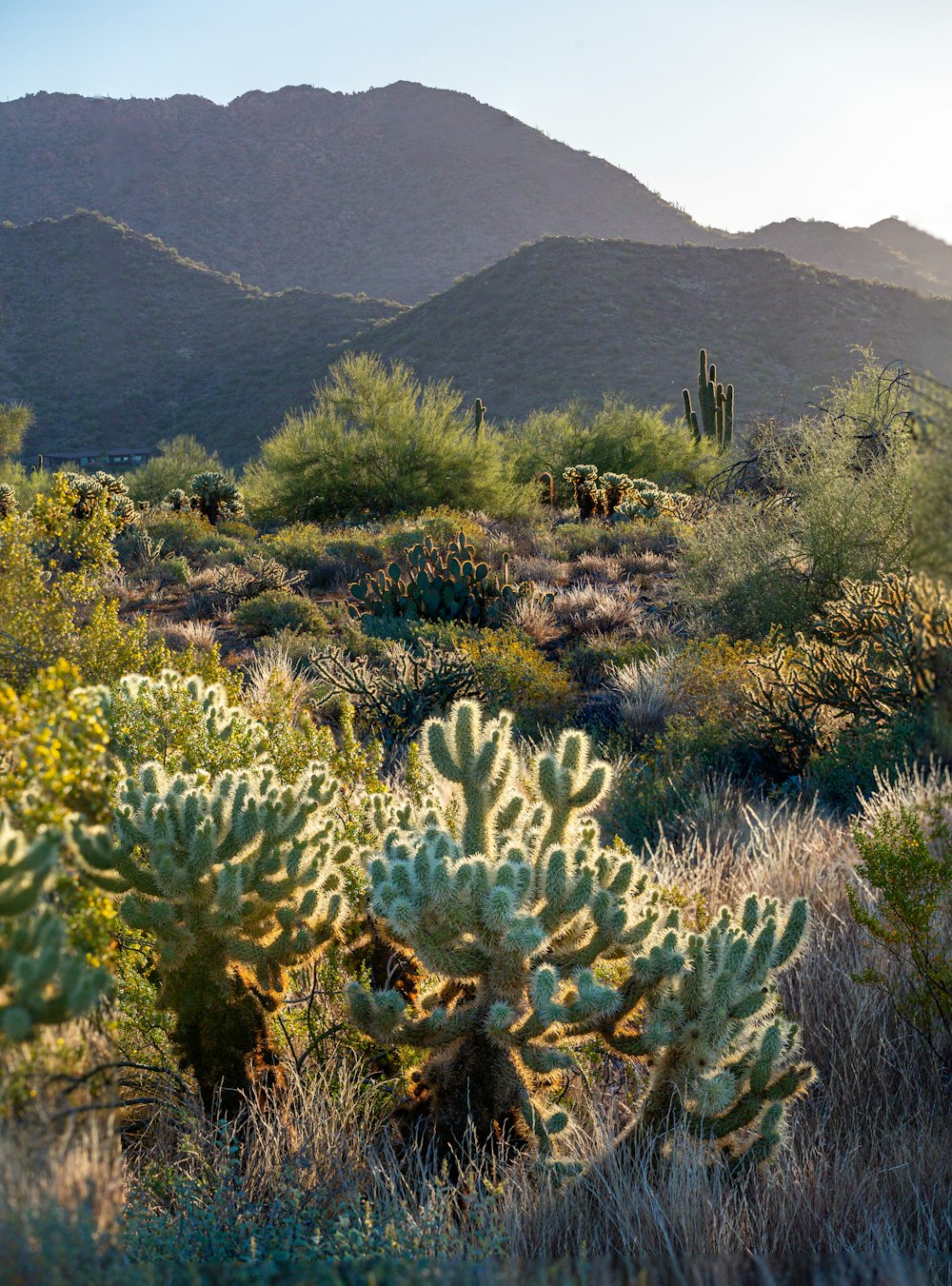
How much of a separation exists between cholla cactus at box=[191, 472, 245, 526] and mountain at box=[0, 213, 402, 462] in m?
29.4

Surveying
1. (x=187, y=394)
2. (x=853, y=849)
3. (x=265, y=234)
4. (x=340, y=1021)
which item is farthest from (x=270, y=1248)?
(x=265, y=234)

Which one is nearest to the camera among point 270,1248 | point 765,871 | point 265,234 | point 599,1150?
point 270,1248

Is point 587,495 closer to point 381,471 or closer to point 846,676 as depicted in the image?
point 381,471

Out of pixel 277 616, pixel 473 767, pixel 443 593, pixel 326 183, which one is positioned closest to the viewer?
pixel 473 767

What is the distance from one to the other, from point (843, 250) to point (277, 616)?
314ft

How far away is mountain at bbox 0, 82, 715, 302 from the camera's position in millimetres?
93438

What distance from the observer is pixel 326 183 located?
105438 mm

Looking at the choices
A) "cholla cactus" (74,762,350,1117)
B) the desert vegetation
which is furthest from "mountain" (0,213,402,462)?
"cholla cactus" (74,762,350,1117)

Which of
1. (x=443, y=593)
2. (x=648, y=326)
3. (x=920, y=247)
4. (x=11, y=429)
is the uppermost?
(x=920, y=247)

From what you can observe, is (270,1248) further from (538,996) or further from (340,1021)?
(340,1021)

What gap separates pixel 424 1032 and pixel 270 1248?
2.45 ft

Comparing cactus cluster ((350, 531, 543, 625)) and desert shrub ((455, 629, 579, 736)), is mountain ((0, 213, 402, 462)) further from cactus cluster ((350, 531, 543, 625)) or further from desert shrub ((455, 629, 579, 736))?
desert shrub ((455, 629, 579, 736))

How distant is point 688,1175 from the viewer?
2.48m

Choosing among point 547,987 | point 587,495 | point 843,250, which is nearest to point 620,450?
point 587,495
